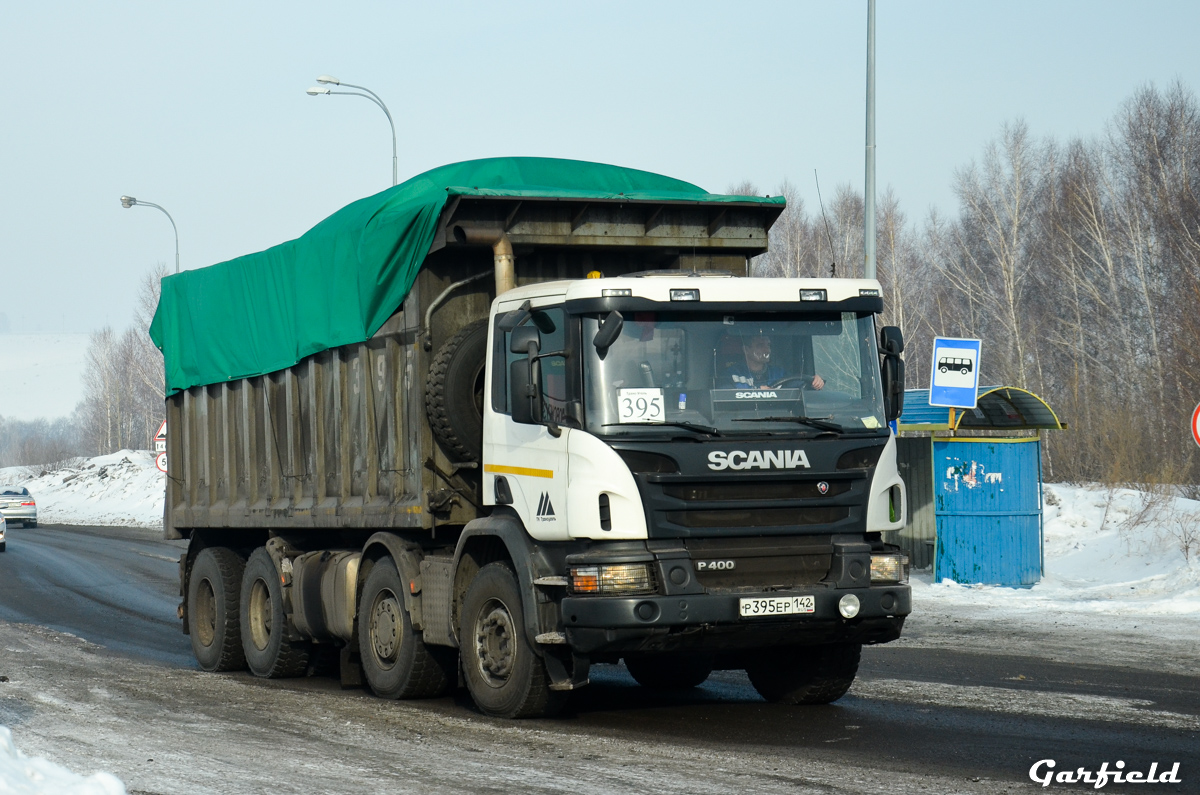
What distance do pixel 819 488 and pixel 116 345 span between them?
112430 mm

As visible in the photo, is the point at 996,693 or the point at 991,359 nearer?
the point at 996,693

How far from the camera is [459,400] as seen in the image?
962 centimetres

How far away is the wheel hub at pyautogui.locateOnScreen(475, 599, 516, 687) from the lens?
347 inches

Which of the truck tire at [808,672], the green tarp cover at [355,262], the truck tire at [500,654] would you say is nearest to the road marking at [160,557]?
the green tarp cover at [355,262]

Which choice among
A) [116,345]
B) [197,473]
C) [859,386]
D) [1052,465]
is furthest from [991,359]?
[116,345]

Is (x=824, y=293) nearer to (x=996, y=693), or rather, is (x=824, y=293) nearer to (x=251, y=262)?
(x=996, y=693)

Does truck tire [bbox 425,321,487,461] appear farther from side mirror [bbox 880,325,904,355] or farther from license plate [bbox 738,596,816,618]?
side mirror [bbox 880,325,904,355]

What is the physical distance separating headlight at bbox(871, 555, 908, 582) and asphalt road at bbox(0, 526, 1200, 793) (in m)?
0.87

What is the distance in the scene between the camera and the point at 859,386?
867 centimetres

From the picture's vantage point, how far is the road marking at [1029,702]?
839 centimetres

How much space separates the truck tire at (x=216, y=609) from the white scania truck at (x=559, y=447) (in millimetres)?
342

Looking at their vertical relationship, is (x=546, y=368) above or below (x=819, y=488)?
above

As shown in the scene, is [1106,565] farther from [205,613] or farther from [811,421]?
[811,421]

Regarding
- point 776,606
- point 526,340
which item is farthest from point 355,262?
point 776,606
